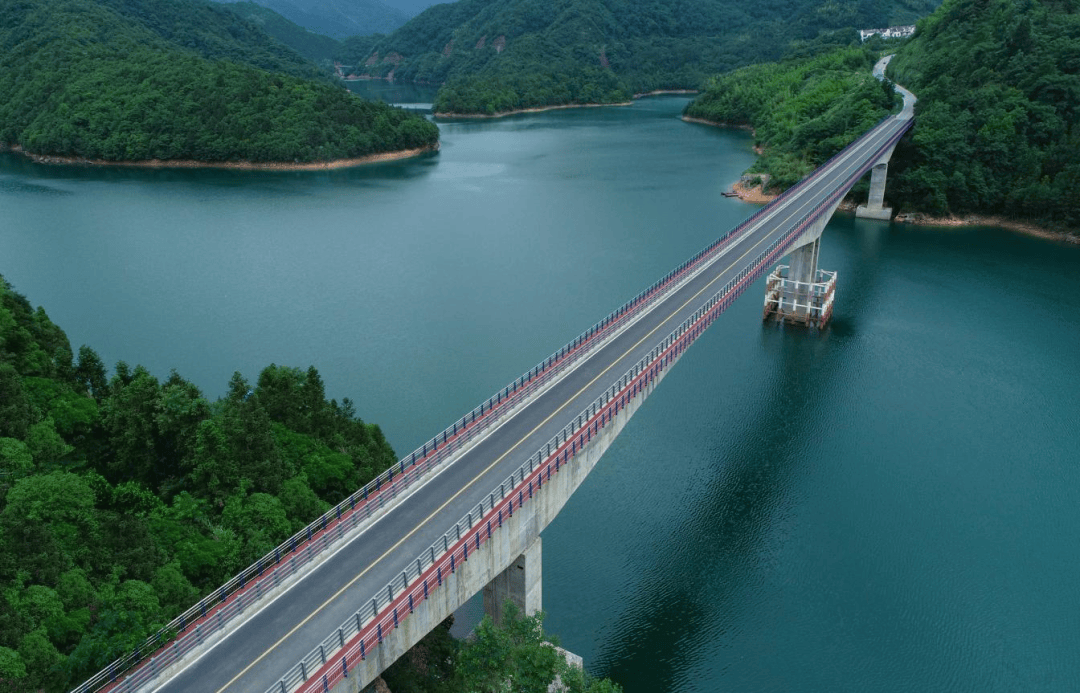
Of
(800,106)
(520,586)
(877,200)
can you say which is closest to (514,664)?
(520,586)

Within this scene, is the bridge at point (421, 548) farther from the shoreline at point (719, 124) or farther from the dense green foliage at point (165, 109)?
the shoreline at point (719, 124)

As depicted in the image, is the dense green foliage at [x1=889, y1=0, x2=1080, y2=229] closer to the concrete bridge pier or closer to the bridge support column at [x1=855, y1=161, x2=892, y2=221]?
the bridge support column at [x1=855, y1=161, x2=892, y2=221]

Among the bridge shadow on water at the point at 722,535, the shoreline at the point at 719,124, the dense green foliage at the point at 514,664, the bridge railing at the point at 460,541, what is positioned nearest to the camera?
the bridge railing at the point at 460,541

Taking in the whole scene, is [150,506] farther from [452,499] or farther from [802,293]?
[802,293]

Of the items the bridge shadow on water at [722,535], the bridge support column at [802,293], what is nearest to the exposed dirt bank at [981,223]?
the bridge support column at [802,293]

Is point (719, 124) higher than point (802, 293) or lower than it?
higher

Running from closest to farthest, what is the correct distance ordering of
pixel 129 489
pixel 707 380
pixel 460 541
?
pixel 460 541, pixel 129 489, pixel 707 380

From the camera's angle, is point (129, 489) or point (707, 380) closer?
point (129, 489)
